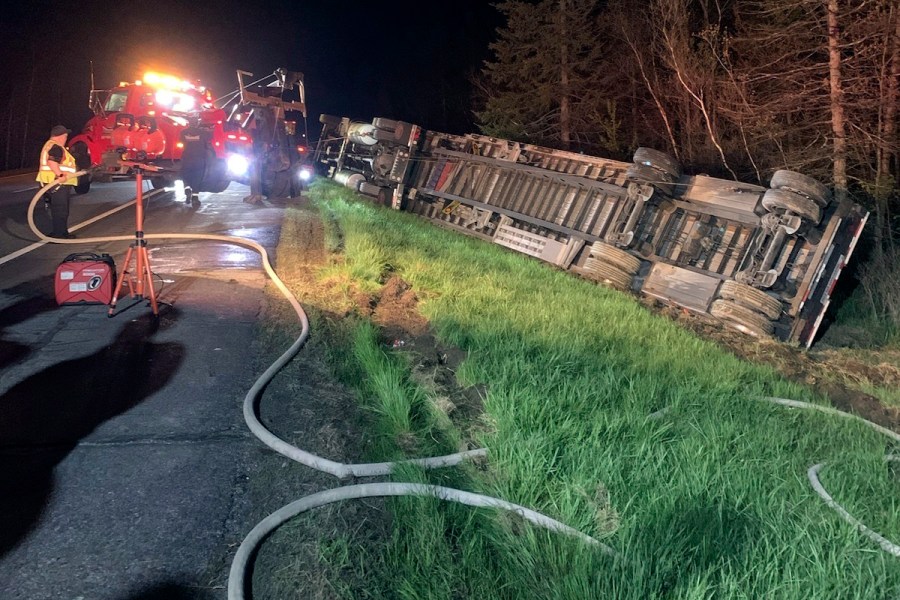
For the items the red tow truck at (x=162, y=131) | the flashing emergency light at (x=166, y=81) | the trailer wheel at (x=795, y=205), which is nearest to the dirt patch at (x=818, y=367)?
the trailer wheel at (x=795, y=205)

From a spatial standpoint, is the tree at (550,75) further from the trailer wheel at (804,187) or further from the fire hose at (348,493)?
the fire hose at (348,493)

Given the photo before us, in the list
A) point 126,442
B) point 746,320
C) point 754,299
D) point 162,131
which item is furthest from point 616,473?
point 162,131

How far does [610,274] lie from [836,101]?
4.75 meters

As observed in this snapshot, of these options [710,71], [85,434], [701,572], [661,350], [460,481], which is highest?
[710,71]

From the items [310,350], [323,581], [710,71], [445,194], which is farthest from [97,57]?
[323,581]

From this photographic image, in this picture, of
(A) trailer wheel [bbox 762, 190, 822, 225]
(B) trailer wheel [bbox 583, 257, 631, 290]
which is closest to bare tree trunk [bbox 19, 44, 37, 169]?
(B) trailer wheel [bbox 583, 257, 631, 290]

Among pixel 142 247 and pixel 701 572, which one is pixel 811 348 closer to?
pixel 701 572

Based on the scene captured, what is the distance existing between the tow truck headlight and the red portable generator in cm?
981

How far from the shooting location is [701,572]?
255 centimetres

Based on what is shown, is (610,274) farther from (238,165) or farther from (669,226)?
(238,165)

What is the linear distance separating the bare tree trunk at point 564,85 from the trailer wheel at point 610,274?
12495 millimetres

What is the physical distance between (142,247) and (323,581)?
5132 mm

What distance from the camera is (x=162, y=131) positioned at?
14500 mm

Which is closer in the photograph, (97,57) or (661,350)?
(661,350)
